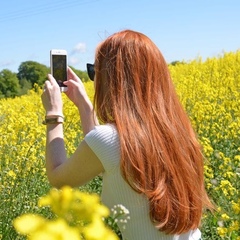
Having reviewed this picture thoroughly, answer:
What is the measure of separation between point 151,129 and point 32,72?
81.1ft

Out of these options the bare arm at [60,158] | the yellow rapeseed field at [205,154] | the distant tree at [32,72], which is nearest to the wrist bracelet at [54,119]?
the bare arm at [60,158]

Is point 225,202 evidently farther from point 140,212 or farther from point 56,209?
point 56,209

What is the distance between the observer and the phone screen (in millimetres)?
2410

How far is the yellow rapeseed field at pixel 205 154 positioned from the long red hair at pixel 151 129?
0.75 feet

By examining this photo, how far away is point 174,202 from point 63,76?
0.87 m

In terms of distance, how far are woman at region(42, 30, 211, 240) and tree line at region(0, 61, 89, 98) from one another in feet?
70.0

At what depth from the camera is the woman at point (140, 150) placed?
5.79 feet

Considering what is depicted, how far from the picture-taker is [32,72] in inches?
1027

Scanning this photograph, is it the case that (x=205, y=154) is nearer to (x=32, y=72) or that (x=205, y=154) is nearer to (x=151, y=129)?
(x=151, y=129)

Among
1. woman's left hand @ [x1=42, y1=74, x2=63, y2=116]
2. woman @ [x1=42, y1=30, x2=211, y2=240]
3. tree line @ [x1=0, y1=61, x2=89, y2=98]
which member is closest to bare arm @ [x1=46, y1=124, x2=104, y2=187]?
woman @ [x1=42, y1=30, x2=211, y2=240]

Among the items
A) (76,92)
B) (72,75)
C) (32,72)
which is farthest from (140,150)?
(32,72)

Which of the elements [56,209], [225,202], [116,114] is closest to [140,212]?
[116,114]

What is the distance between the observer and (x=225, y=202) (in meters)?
3.30

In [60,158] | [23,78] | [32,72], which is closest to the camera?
[60,158]
